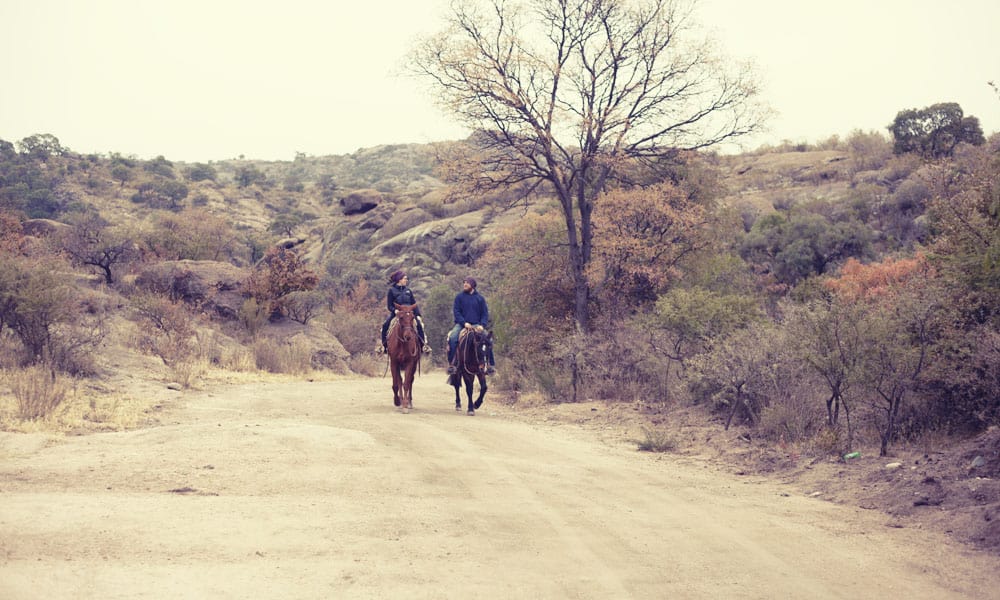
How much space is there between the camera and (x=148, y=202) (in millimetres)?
60094

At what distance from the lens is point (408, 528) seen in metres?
6.46

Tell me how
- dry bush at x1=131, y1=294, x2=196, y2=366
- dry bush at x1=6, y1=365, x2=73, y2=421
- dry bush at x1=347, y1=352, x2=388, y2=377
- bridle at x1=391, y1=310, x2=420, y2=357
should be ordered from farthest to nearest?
dry bush at x1=347, y1=352, x2=388, y2=377 < dry bush at x1=131, y1=294, x2=196, y2=366 < bridle at x1=391, y1=310, x2=420, y2=357 < dry bush at x1=6, y1=365, x2=73, y2=421

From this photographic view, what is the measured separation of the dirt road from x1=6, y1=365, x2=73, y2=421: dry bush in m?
1.94

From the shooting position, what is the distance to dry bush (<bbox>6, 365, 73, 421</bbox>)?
36.0 ft

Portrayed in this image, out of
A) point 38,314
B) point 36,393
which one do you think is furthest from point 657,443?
point 38,314

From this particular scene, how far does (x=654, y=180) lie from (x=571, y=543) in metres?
21.5

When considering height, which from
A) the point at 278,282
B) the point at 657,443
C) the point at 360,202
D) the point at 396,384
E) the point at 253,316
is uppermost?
the point at 360,202

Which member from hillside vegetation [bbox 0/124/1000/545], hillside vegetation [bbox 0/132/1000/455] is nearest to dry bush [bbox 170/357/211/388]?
hillside vegetation [bbox 0/124/1000/545]

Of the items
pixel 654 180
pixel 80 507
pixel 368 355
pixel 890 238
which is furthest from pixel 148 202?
pixel 80 507

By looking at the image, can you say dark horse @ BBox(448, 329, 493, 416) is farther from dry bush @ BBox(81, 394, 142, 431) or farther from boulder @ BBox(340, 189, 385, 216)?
boulder @ BBox(340, 189, 385, 216)

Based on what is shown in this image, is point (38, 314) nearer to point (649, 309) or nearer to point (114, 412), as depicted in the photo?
point (114, 412)

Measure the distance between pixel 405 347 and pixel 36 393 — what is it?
238 inches

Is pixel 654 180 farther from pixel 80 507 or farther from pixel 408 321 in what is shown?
pixel 80 507

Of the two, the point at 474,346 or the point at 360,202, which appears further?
the point at 360,202
